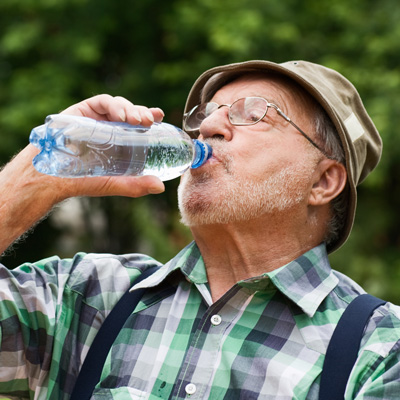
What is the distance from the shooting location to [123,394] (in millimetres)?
1932

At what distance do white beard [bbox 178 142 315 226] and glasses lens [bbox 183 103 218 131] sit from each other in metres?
0.19

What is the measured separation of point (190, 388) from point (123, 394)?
206 millimetres

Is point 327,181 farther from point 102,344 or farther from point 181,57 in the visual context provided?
point 181,57

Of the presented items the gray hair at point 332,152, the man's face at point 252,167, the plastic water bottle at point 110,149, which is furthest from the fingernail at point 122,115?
the gray hair at point 332,152

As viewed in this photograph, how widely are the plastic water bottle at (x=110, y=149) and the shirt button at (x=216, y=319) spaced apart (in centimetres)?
51

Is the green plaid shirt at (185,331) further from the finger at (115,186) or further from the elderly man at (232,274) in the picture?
the finger at (115,186)

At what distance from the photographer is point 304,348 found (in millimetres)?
1878

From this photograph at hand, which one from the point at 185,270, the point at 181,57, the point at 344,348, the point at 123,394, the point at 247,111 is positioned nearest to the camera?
the point at 344,348

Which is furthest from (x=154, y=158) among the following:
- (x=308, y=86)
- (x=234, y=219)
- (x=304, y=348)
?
(x=304, y=348)

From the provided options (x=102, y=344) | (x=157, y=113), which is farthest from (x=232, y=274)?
(x=157, y=113)

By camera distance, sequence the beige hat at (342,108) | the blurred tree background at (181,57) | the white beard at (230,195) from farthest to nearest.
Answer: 1. the blurred tree background at (181,57)
2. the beige hat at (342,108)
3. the white beard at (230,195)

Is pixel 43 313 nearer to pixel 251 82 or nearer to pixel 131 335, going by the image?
pixel 131 335

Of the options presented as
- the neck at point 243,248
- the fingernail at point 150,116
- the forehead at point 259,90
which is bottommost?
the neck at point 243,248

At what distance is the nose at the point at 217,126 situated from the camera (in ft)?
7.34
